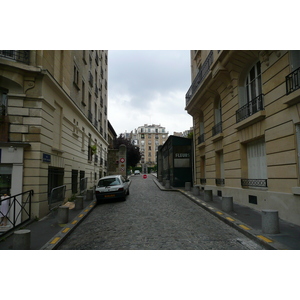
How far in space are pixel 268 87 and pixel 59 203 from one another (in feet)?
33.8

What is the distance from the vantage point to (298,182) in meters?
7.50

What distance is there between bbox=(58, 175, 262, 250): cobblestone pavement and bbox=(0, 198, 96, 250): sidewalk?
0.21 m

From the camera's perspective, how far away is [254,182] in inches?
412

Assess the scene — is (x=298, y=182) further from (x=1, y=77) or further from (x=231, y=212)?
(x=1, y=77)

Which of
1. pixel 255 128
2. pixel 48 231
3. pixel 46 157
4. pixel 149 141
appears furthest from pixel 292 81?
pixel 149 141

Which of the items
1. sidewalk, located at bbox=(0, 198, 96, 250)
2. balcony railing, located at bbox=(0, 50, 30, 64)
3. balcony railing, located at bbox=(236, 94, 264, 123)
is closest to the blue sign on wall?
sidewalk, located at bbox=(0, 198, 96, 250)

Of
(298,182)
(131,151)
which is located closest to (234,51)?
(298,182)

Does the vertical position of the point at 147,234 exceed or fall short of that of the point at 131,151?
it falls short

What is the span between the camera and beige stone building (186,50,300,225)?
7848 millimetres

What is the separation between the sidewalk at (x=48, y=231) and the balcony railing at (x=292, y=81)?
7876 mm

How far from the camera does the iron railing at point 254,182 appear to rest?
971 cm

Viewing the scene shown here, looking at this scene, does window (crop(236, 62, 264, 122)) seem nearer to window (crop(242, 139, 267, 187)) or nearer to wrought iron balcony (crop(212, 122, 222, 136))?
window (crop(242, 139, 267, 187))

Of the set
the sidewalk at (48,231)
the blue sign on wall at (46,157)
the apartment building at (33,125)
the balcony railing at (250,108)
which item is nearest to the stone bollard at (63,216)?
→ the sidewalk at (48,231)

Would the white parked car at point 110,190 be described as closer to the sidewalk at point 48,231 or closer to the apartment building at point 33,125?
the apartment building at point 33,125
